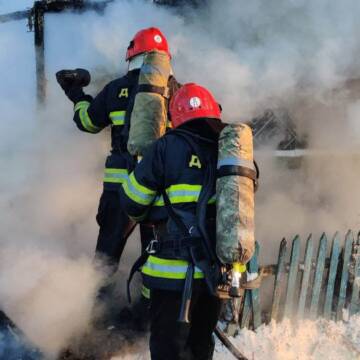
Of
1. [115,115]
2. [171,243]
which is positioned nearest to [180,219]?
[171,243]

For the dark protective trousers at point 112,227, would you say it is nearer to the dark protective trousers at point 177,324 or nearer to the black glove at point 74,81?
the black glove at point 74,81

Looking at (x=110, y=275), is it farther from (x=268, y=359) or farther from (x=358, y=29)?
(x=358, y=29)

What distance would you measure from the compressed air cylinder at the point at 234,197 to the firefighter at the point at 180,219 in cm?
13

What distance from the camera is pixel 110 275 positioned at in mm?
4477

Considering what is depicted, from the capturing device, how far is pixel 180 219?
2.94 meters

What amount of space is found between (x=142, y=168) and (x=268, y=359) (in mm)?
2320

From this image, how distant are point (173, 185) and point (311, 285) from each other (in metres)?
2.72

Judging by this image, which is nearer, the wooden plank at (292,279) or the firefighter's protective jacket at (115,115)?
the firefighter's protective jacket at (115,115)

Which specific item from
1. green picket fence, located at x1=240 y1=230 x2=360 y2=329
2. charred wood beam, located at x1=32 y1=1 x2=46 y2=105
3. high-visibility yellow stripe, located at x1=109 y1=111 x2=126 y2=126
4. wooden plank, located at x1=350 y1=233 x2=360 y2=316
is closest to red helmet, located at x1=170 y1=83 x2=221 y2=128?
high-visibility yellow stripe, located at x1=109 y1=111 x2=126 y2=126

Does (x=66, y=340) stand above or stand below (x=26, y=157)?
below

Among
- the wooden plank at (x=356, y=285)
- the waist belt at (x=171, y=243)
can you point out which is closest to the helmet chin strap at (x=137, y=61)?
the waist belt at (x=171, y=243)

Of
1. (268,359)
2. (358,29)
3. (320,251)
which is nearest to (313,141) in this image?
(358,29)

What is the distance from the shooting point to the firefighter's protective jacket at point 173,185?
291 centimetres

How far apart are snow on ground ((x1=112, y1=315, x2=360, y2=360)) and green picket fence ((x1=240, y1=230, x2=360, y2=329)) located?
0.10 m
